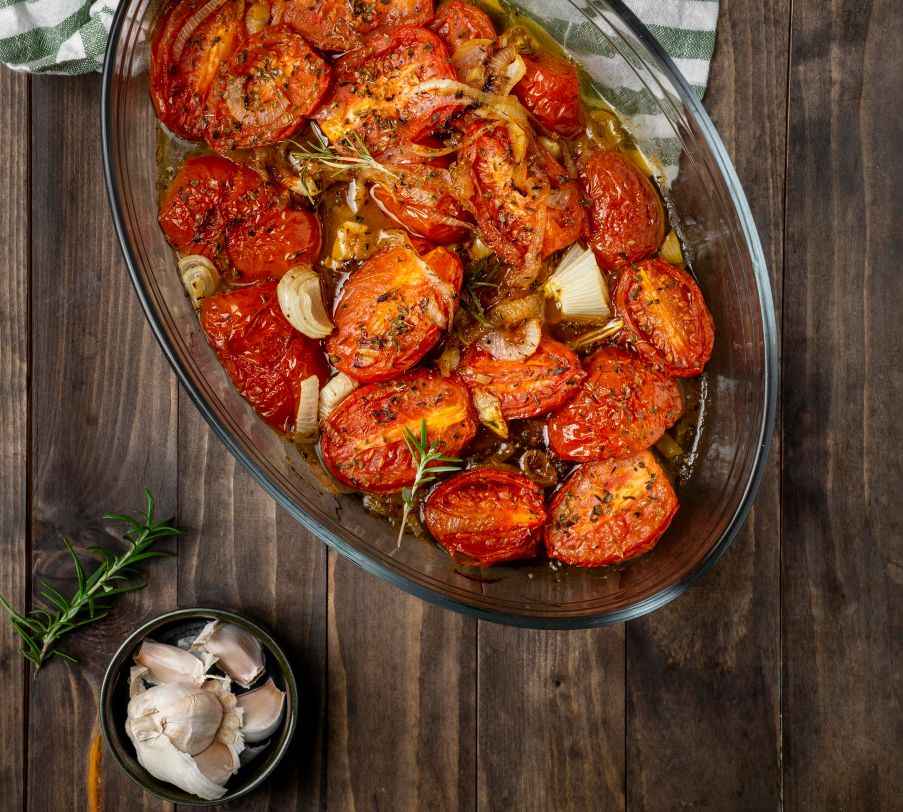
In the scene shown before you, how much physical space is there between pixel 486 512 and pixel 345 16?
103cm

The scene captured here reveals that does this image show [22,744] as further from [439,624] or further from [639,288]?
[639,288]

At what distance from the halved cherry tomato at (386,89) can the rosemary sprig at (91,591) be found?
946 mm

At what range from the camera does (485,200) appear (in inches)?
61.1

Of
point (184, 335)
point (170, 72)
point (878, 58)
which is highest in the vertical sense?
point (878, 58)

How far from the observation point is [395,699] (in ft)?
6.18

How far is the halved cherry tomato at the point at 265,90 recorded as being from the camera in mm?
1545

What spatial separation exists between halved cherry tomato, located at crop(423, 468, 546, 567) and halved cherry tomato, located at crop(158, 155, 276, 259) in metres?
0.68

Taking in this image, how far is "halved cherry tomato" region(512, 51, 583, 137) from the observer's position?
1.59 m

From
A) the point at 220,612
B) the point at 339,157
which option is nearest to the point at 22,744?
the point at 220,612

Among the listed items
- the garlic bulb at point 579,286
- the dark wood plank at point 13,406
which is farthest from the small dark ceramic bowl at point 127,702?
the garlic bulb at point 579,286

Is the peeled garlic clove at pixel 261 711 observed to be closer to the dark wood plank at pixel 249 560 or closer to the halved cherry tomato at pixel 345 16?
the dark wood plank at pixel 249 560

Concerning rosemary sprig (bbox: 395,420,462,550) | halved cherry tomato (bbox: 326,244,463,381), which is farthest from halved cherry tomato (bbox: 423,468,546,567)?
halved cherry tomato (bbox: 326,244,463,381)

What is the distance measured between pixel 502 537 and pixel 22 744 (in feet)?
4.22

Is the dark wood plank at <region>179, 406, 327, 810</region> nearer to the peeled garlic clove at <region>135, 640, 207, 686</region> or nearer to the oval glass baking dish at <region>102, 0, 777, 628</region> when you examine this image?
the peeled garlic clove at <region>135, 640, 207, 686</region>
